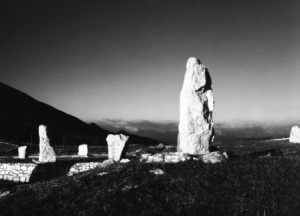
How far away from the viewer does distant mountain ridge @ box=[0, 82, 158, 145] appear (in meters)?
65.8

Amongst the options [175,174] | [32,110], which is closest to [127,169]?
[175,174]

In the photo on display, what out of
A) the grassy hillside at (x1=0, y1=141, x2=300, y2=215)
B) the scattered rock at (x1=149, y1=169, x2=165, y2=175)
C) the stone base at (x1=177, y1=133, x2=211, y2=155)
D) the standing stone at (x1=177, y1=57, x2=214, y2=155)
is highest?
the standing stone at (x1=177, y1=57, x2=214, y2=155)

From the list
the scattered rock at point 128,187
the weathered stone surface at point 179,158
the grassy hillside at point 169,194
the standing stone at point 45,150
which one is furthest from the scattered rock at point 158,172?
the standing stone at point 45,150

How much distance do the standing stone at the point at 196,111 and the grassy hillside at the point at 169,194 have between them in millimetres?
4785

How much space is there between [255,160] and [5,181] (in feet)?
53.8

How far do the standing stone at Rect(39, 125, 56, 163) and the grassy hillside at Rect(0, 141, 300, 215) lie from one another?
12.4 metres

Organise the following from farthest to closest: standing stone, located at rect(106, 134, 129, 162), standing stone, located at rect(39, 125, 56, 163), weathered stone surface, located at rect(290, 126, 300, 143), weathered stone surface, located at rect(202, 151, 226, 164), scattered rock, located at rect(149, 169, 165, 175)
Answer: weathered stone surface, located at rect(290, 126, 300, 143) < standing stone, located at rect(39, 125, 56, 163) < standing stone, located at rect(106, 134, 129, 162) < weathered stone surface, located at rect(202, 151, 226, 164) < scattered rock, located at rect(149, 169, 165, 175)

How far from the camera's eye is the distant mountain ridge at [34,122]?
216ft

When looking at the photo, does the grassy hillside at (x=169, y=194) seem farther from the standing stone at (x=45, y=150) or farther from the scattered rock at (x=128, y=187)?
the standing stone at (x=45, y=150)

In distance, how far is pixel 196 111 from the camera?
21062 mm

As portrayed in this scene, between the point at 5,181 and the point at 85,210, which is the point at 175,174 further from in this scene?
the point at 5,181

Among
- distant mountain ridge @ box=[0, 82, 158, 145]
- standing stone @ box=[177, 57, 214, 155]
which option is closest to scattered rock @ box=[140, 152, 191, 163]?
standing stone @ box=[177, 57, 214, 155]

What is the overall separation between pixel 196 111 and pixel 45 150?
535 inches

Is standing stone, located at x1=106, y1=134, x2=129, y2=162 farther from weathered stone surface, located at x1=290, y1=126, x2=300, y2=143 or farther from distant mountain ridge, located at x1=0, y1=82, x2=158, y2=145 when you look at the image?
weathered stone surface, located at x1=290, y1=126, x2=300, y2=143
